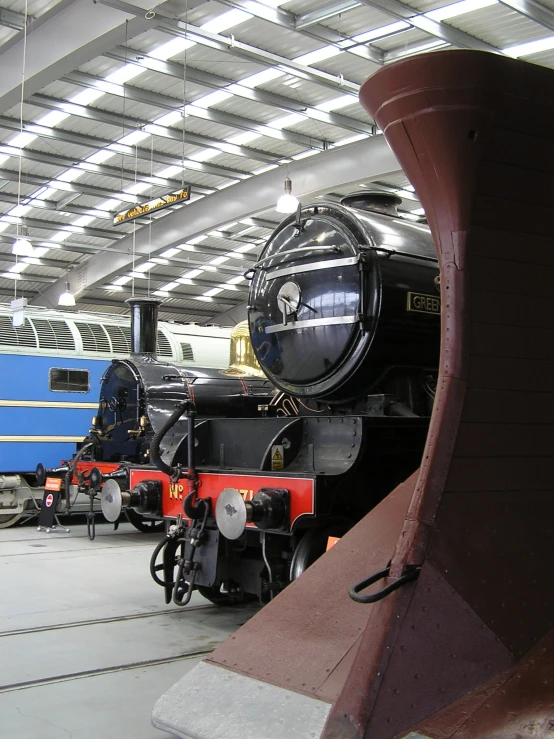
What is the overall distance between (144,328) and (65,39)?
4.04m

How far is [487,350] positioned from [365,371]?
210cm

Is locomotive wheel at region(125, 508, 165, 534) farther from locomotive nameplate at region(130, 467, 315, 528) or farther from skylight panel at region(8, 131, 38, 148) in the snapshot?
skylight panel at region(8, 131, 38, 148)

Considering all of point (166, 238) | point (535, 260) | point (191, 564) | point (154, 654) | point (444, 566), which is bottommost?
point (154, 654)

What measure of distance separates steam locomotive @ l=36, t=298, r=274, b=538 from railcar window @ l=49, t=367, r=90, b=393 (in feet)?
4.16

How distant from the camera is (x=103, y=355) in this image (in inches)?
510

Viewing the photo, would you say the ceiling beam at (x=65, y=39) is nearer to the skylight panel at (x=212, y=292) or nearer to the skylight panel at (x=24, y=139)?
the skylight panel at (x=24, y=139)

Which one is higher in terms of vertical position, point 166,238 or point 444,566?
point 166,238

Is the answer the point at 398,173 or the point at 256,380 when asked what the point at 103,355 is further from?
the point at 398,173

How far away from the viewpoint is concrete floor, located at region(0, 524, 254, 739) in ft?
12.8

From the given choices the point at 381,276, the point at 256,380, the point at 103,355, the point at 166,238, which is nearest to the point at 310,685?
the point at 381,276

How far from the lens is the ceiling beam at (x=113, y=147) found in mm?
14539

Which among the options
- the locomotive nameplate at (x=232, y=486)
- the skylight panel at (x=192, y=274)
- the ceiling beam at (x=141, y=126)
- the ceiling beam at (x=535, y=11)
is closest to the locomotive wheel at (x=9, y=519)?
the locomotive nameplate at (x=232, y=486)

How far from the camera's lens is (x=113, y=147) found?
51.1 feet

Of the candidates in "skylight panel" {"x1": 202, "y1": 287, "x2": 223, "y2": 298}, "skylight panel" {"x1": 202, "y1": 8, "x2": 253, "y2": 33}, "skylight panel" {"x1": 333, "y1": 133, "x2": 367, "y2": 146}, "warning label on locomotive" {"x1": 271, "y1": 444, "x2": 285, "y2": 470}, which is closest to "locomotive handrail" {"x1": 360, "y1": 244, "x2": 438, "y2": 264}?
"warning label on locomotive" {"x1": 271, "y1": 444, "x2": 285, "y2": 470}
